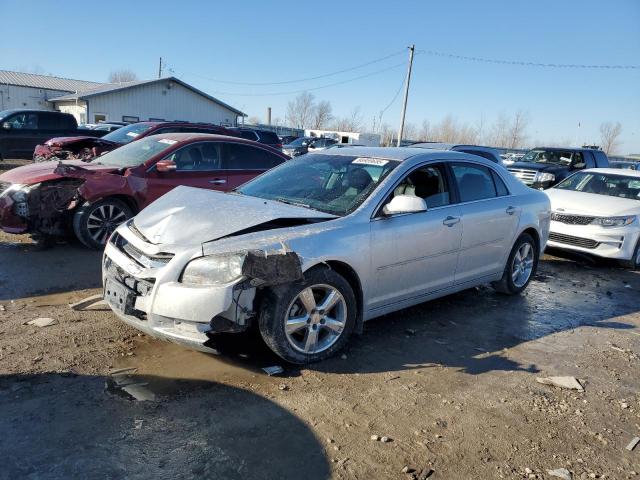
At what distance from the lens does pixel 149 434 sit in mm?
2902

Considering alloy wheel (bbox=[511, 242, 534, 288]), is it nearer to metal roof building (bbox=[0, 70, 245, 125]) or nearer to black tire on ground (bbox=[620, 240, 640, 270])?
black tire on ground (bbox=[620, 240, 640, 270])

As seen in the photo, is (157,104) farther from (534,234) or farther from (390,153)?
(390,153)

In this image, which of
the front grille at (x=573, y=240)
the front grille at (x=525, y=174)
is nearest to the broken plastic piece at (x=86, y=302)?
the front grille at (x=573, y=240)

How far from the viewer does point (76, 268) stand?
6047 mm

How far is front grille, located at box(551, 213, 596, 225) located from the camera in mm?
8180

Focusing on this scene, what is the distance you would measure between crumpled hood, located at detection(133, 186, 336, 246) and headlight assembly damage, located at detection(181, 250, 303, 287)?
0.23m

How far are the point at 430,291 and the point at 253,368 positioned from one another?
75.3 inches

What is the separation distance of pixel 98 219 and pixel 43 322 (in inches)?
106

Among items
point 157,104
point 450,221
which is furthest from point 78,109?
point 450,221

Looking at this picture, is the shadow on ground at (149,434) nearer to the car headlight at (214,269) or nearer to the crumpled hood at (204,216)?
the car headlight at (214,269)

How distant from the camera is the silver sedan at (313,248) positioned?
3.45 meters

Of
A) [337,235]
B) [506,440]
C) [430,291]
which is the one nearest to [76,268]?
[337,235]

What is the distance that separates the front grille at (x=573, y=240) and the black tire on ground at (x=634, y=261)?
2.29 feet

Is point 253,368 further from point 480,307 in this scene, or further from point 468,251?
point 480,307
